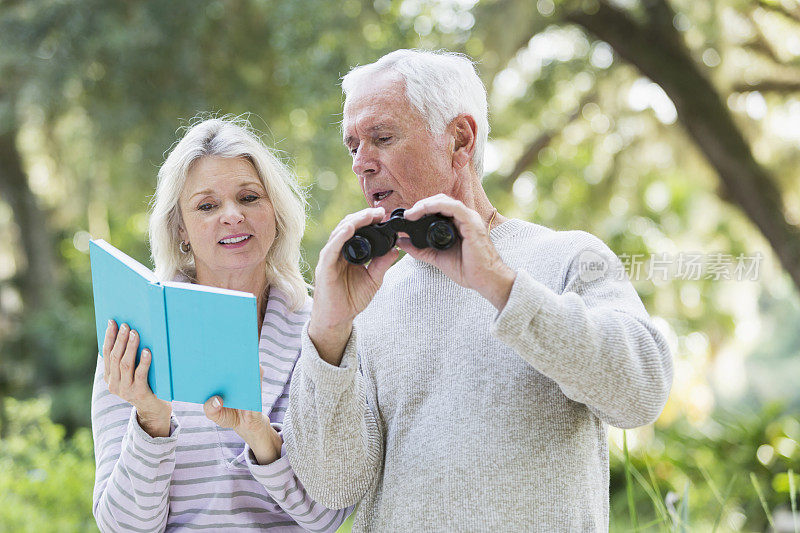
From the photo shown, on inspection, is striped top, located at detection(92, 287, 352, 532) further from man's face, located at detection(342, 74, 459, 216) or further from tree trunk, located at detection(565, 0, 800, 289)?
tree trunk, located at detection(565, 0, 800, 289)

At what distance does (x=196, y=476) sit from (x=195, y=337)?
0.47 metres

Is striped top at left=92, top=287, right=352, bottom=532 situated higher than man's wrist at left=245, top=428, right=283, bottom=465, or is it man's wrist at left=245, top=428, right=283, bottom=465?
man's wrist at left=245, top=428, right=283, bottom=465

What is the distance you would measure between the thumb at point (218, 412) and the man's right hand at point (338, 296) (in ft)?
0.75

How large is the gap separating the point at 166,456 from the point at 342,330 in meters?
0.50

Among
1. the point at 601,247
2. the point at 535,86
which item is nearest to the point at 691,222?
the point at 535,86

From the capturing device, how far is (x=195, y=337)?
1.50m

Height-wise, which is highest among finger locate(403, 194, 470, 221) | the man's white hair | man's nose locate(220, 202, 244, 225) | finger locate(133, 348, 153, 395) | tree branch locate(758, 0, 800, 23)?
tree branch locate(758, 0, 800, 23)

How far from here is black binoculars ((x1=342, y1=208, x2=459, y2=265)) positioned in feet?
4.39

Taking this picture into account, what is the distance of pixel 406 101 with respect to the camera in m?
1.66

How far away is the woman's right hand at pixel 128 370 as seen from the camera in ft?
5.14

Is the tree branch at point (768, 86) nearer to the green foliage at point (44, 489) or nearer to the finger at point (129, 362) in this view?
the green foliage at point (44, 489)

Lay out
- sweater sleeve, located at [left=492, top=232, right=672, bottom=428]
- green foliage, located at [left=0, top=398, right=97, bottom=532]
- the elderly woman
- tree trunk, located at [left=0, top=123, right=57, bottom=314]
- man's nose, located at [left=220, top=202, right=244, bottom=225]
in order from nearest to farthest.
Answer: sweater sleeve, located at [left=492, top=232, right=672, bottom=428] < the elderly woman < man's nose, located at [left=220, top=202, right=244, bottom=225] < green foliage, located at [left=0, top=398, right=97, bottom=532] < tree trunk, located at [left=0, top=123, right=57, bottom=314]

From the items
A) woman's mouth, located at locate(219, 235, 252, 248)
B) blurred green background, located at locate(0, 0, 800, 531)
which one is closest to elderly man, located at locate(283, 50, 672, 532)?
woman's mouth, located at locate(219, 235, 252, 248)

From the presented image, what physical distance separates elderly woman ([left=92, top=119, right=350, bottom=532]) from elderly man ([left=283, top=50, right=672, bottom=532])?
18 centimetres
